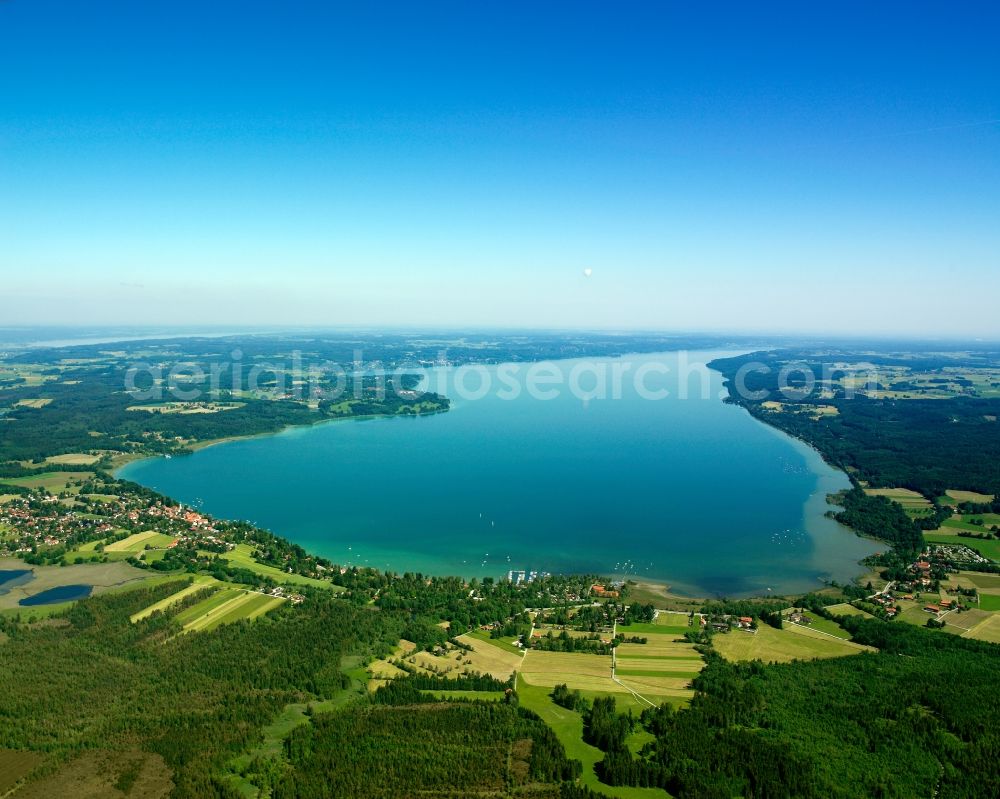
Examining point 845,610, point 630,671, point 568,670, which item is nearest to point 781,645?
point 845,610

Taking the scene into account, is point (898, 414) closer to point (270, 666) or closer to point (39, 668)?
point (270, 666)

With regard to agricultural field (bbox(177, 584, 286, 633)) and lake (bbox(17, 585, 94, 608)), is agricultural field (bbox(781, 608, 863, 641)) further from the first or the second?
lake (bbox(17, 585, 94, 608))

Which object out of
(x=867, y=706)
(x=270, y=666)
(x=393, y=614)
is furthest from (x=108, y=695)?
(x=867, y=706)

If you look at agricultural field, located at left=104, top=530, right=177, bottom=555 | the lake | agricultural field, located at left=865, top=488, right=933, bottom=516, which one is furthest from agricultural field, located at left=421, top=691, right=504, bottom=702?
agricultural field, located at left=865, top=488, right=933, bottom=516

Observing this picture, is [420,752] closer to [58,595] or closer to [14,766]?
[14,766]

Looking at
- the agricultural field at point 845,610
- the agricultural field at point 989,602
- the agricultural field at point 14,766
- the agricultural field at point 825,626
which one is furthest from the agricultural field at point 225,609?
the agricultural field at point 989,602

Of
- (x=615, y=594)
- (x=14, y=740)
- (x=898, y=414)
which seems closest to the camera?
(x=14, y=740)

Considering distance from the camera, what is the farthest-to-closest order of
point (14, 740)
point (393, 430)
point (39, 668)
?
point (393, 430) < point (39, 668) < point (14, 740)
